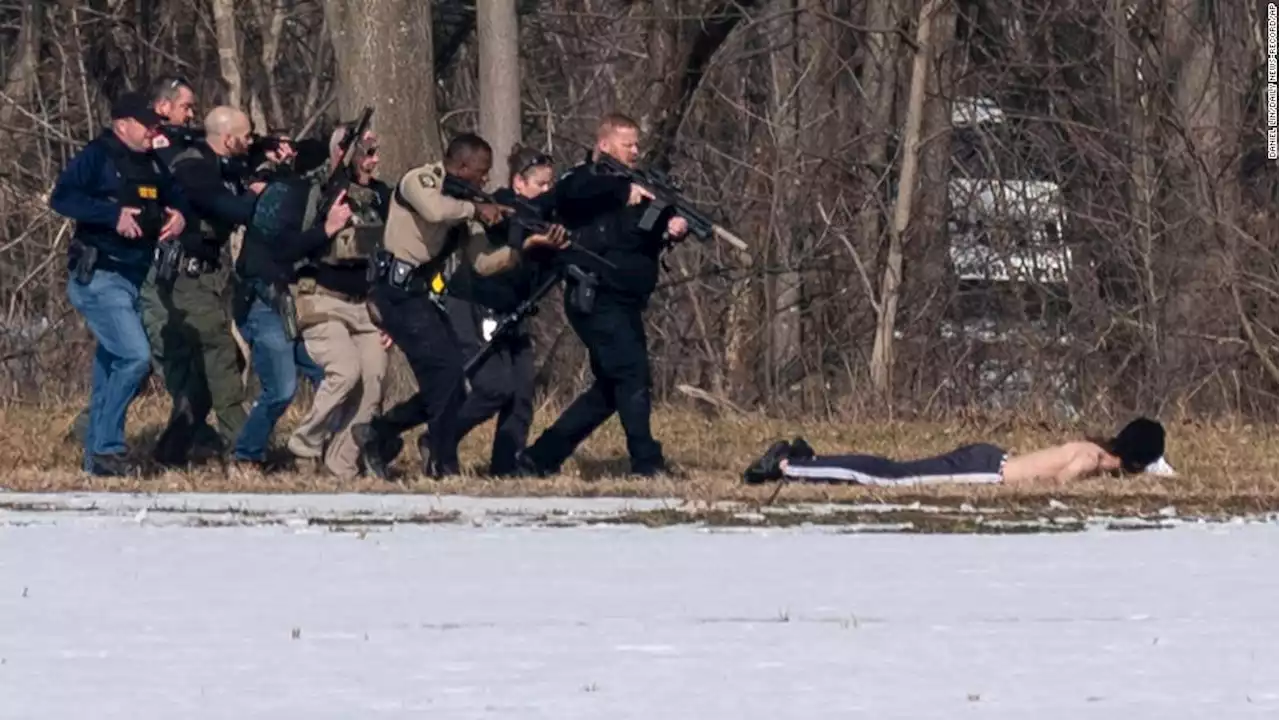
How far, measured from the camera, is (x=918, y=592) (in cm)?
879

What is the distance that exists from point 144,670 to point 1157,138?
615 inches

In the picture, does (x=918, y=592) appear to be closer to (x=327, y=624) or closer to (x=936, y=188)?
(x=327, y=624)

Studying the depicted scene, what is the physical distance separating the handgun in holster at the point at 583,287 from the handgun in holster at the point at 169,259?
6.38ft

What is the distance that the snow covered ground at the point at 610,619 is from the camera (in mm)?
6711

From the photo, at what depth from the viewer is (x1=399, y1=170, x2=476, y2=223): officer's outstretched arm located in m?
12.4

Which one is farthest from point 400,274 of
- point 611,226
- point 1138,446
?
point 1138,446

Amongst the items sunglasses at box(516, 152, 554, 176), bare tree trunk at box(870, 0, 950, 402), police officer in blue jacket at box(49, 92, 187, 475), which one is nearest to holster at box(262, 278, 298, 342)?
police officer in blue jacket at box(49, 92, 187, 475)

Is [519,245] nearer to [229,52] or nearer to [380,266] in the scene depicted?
[380,266]

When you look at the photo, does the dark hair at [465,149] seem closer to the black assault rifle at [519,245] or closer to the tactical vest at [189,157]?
the black assault rifle at [519,245]

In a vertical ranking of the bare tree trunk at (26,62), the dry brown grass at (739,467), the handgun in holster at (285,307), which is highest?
the bare tree trunk at (26,62)

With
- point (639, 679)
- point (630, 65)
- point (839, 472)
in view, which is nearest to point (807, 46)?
point (630, 65)

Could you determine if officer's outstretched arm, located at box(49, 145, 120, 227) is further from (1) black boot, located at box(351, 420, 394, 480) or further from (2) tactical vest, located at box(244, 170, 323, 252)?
(1) black boot, located at box(351, 420, 394, 480)

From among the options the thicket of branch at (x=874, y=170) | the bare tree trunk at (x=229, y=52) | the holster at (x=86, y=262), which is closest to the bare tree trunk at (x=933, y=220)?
the thicket of branch at (x=874, y=170)

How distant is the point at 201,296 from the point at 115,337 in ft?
2.29
